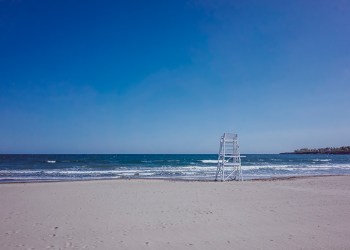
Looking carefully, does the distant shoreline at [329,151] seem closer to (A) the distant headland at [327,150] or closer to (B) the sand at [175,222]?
(A) the distant headland at [327,150]

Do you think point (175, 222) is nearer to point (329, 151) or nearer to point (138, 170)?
point (138, 170)

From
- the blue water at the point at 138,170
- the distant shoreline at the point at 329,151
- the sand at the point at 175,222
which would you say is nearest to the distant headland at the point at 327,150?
the distant shoreline at the point at 329,151

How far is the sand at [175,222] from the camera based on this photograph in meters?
6.13

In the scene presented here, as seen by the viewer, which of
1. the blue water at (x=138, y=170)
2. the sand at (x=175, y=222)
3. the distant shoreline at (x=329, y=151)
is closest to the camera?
the sand at (x=175, y=222)

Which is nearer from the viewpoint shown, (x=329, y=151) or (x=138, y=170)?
(x=138, y=170)

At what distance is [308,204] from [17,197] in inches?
461

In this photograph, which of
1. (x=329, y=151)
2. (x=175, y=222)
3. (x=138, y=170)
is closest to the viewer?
(x=175, y=222)

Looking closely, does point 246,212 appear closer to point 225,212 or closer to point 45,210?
point 225,212

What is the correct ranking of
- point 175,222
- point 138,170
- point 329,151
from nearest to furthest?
point 175,222 → point 138,170 → point 329,151

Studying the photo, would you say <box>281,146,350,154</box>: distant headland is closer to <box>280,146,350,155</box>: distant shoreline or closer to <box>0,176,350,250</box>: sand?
<box>280,146,350,155</box>: distant shoreline

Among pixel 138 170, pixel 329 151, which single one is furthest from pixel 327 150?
pixel 138 170

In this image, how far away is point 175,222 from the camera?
26.0 feet

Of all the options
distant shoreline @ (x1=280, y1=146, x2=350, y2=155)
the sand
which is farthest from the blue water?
distant shoreline @ (x1=280, y1=146, x2=350, y2=155)

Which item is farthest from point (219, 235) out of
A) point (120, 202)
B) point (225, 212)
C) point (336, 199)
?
point (336, 199)
